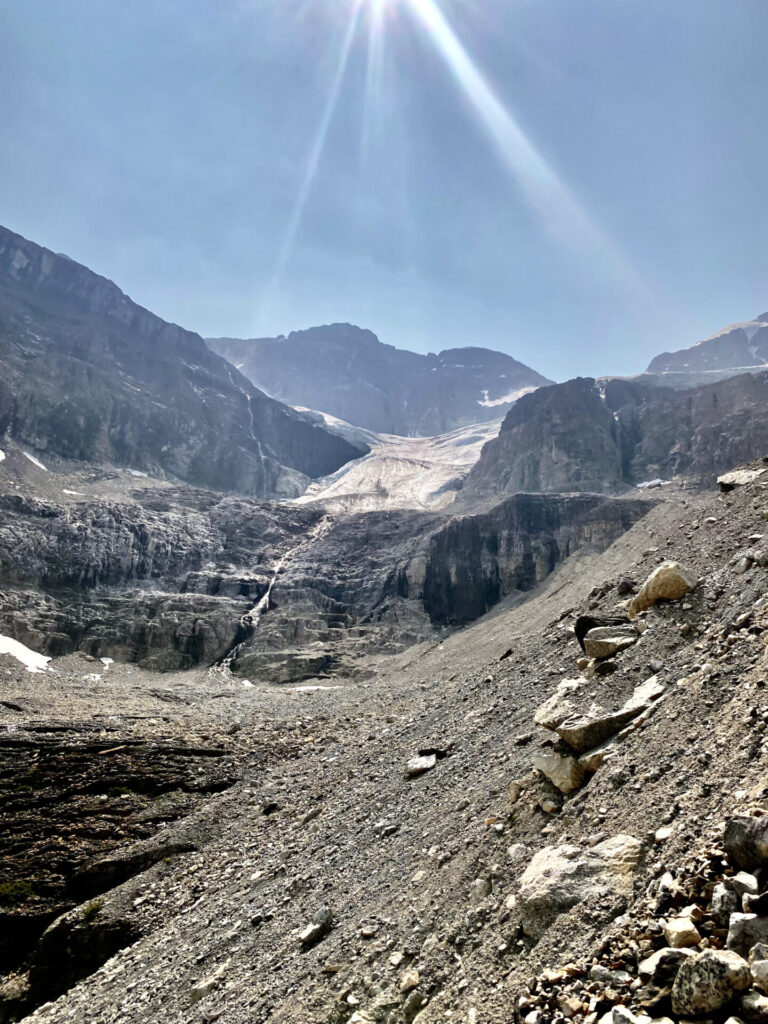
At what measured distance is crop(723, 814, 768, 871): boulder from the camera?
141 inches

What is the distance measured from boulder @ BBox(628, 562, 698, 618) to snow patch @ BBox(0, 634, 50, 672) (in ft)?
186

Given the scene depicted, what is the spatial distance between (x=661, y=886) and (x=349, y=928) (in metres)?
5.91

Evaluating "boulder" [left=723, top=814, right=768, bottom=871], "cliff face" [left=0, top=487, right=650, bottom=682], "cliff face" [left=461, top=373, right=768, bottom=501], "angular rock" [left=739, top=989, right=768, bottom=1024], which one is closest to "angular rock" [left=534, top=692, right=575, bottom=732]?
"boulder" [left=723, top=814, right=768, bottom=871]

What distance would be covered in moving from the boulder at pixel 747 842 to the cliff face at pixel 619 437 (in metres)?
102

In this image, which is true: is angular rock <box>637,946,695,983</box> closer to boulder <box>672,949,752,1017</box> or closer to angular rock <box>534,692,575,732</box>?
boulder <box>672,949,752,1017</box>

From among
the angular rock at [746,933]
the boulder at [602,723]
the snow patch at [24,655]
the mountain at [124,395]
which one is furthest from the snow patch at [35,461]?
the angular rock at [746,933]

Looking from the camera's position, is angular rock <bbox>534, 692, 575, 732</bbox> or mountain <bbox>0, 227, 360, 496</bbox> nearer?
angular rock <bbox>534, 692, 575, 732</bbox>

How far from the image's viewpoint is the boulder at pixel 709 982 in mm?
3064

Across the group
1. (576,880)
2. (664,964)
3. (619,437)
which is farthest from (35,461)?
(664,964)

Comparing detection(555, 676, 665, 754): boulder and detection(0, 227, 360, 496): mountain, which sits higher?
detection(0, 227, 360, 496): mountain

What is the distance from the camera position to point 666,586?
1082 cm

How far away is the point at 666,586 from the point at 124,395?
517 feet

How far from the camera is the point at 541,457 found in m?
124

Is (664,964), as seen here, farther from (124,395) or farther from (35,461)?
(124,395)
